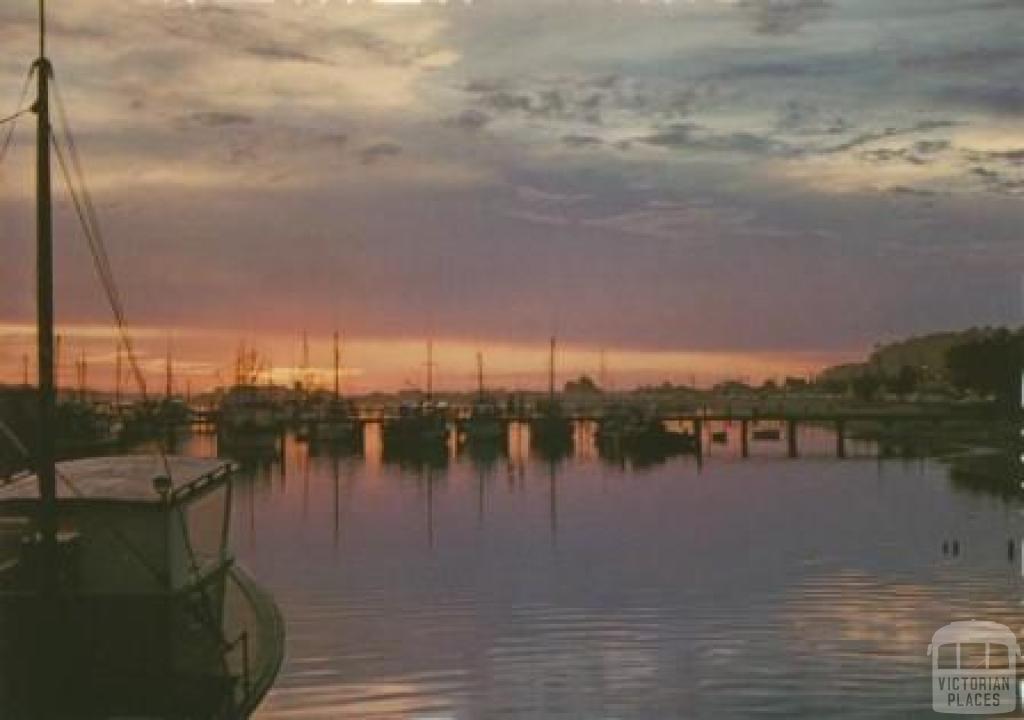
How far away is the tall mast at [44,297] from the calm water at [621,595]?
7.41 meters

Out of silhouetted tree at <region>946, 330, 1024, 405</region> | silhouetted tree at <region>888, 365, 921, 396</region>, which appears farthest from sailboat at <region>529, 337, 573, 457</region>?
silhouetted tree at <region>888, 365, 921, 396</region>

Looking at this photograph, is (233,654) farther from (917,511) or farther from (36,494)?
(917,511)

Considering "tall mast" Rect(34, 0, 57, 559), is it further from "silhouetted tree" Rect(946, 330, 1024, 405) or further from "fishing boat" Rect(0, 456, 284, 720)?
"silhouetted tree" Rect(946, 330, 1024, 405)

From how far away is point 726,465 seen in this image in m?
91.5

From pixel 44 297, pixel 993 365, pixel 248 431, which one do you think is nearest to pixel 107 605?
pixel 44 297

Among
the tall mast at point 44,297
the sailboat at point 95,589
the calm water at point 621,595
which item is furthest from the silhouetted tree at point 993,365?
the tall mast at point 44,297

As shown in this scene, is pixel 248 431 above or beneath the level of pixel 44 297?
beneath

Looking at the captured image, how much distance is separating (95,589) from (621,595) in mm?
18867

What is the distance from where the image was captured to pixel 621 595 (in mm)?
31672

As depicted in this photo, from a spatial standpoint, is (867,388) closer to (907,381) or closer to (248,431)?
(907,381)

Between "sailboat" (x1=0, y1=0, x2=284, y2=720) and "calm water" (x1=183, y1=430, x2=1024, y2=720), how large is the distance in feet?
14.5

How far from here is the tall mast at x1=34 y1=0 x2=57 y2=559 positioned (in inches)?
513

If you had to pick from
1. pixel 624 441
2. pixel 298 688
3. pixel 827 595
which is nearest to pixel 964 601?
pixel 827 595

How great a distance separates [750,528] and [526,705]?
30.0 metres
